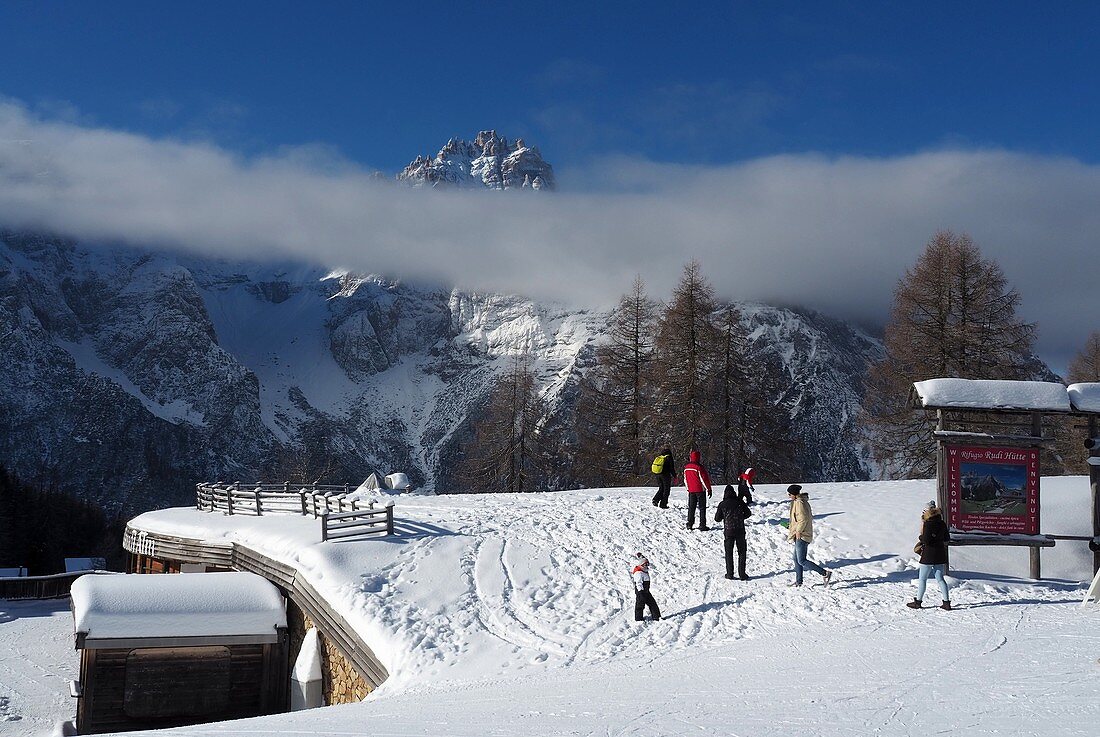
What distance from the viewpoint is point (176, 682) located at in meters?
17.0

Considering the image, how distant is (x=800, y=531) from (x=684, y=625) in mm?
2761

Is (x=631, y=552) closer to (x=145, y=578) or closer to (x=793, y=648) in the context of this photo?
(x=793, y=648)

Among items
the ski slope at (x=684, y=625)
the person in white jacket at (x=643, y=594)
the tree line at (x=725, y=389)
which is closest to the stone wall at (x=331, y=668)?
the ski slope at (x=684, y=625)

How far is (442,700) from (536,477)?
31.3 m

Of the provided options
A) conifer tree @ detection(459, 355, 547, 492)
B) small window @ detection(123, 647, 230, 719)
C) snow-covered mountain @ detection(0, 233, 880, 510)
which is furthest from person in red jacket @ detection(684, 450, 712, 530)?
snow-covered mountain @ detection(0, 233, 880, 510)

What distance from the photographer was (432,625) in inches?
588

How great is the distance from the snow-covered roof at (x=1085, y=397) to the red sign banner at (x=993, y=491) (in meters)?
1.20

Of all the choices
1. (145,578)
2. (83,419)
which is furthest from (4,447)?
(145,578)

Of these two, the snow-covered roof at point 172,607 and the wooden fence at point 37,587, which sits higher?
the snow-covered roof at point 172,607

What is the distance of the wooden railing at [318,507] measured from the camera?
1905cm

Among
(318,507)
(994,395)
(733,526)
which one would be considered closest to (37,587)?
(318,507)

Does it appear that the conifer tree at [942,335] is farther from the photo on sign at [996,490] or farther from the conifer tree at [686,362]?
the photo on sign at [996,490]

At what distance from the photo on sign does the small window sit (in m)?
14.8

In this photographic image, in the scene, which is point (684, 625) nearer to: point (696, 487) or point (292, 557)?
point (696, 487)
